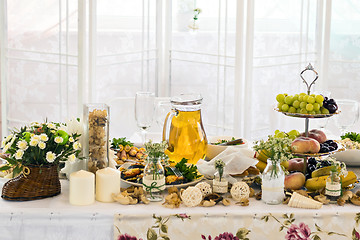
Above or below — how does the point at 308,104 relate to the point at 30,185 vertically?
above

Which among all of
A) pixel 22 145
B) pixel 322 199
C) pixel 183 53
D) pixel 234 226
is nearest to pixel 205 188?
pixel 234 226

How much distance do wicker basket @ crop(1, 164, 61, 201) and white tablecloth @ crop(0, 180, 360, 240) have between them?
3cm

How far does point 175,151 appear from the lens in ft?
6.95

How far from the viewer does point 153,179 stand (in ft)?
5.85

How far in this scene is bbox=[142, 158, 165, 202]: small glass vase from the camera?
1778mm

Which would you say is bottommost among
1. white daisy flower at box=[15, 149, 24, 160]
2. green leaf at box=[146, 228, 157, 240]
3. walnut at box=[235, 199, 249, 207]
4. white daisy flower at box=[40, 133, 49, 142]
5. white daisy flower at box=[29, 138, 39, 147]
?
green leaf at box=[146, 228, 157, 240]

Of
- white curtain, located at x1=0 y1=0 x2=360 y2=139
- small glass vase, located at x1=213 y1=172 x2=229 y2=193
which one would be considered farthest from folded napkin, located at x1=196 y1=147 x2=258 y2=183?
white curtain, located at x1=0 y1=0 x2=360 y2=139

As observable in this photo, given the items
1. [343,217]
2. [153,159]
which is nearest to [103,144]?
[153,159]

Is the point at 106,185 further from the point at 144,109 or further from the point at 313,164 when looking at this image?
the point at 313,164

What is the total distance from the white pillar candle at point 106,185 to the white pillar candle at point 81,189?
0.11ft

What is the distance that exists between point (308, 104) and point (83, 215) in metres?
0.86

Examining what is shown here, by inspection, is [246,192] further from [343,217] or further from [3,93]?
[3,93]

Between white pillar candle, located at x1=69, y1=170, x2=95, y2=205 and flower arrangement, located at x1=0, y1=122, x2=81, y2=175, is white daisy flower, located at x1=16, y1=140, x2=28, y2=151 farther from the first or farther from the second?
white pillar candle, located at x1=69, y1=170, x2=95, y2=205

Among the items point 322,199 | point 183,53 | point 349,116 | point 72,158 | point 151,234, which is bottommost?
point 151,234
